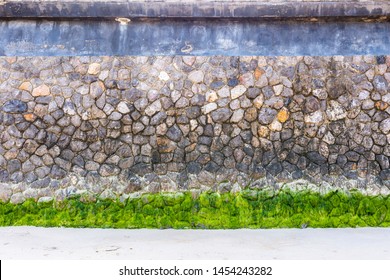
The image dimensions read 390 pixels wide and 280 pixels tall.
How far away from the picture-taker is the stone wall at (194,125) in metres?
9.83

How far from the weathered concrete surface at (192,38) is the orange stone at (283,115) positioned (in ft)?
3.07

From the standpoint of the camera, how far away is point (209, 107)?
9938 mm

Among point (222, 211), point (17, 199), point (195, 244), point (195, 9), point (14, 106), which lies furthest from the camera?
point (14, 106)

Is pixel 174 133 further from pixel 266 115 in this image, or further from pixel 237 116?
pixel 266 115

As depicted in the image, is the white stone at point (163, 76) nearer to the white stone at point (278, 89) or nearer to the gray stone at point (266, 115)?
the gray stone at point (266, 115)

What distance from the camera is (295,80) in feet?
32.6

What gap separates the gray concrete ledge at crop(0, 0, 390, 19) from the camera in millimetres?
9867

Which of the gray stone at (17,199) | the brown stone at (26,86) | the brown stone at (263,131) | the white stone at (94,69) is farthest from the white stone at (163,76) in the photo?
the gray stone at (17,199)

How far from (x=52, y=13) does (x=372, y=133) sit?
550cm

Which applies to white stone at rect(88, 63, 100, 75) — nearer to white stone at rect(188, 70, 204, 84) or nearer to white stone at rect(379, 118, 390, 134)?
white stone at rect(188, 70, 204, 84)

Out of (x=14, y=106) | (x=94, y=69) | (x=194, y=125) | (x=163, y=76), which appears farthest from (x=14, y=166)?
(x=194, y=125)

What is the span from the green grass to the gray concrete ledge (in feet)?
9.35

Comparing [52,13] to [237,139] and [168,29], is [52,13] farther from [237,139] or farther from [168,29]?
[237,139]

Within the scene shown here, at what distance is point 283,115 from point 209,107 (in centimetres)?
119
